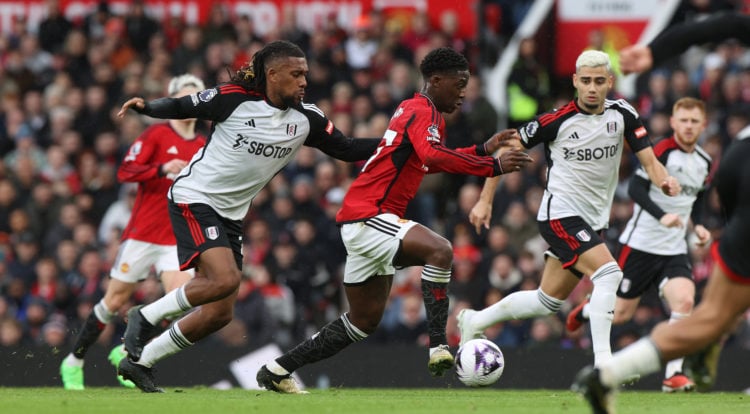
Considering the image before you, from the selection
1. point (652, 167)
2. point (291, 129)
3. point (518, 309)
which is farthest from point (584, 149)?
point (291, 129)

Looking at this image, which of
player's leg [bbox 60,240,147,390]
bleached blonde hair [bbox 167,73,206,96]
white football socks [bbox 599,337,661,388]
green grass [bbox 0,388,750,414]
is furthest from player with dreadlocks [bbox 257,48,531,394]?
white football socks [bbox 599,337,661,388]

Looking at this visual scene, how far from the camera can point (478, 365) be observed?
30.4 ft

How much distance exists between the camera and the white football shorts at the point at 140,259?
37.5 ft

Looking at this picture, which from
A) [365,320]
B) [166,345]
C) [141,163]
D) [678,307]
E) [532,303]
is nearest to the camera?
[166,345]

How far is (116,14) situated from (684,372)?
445 inches

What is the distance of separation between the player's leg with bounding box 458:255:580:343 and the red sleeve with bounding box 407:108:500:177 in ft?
5.66

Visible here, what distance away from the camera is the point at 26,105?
1823cm

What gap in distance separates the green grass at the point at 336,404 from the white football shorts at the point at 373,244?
2.98 ft

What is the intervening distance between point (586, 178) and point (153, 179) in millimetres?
3610

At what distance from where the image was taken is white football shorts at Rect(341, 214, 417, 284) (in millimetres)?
9062

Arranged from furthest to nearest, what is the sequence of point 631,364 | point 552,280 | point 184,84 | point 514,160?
1. point 184,84
2. point 552,280
3. point 514,160
4. point 631,364

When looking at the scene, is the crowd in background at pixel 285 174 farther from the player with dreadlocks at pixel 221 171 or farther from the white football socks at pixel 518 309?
the player with dreadlocks at pixel 221 171

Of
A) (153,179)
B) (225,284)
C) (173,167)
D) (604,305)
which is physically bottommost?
(604,305)

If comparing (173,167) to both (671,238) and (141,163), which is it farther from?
(671,238)
